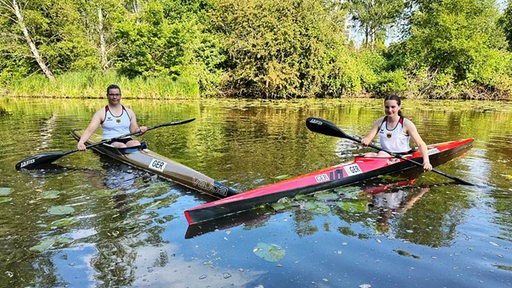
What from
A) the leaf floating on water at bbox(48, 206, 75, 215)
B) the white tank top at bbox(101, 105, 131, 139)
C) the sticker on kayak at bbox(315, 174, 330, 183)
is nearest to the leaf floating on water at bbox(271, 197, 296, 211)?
the sticker on kayak at bbox(315, 174, 330, 183)

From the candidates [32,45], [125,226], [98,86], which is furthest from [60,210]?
[32,45]

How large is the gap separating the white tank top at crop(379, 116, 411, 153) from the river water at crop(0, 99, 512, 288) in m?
0.63

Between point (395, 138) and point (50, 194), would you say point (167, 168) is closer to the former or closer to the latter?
point (50, 194)

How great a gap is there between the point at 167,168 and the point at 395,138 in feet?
11.4

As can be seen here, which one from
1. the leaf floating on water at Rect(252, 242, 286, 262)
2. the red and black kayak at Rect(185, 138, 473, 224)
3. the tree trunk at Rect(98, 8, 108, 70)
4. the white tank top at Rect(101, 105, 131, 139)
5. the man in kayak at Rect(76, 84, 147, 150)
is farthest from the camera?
the tree trunk at Rect(98, 8, 108, 70)

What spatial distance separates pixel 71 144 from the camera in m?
8.09

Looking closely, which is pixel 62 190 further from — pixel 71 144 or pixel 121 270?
pixel 71 144

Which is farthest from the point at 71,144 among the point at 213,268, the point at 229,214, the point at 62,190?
the point at 213,268

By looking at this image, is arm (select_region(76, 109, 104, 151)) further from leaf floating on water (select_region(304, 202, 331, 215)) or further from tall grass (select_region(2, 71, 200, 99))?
tall grass (select_region(2, 71, 200, 99))

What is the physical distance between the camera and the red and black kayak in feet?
13.3

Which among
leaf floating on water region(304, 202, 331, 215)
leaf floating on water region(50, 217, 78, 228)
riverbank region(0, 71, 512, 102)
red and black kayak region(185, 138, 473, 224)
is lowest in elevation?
leaf floating on water region(50, 217, 78, 228)

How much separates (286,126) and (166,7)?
Result: 20.0 metres

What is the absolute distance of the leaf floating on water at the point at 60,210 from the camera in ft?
13.8

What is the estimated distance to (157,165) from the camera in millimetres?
5641
